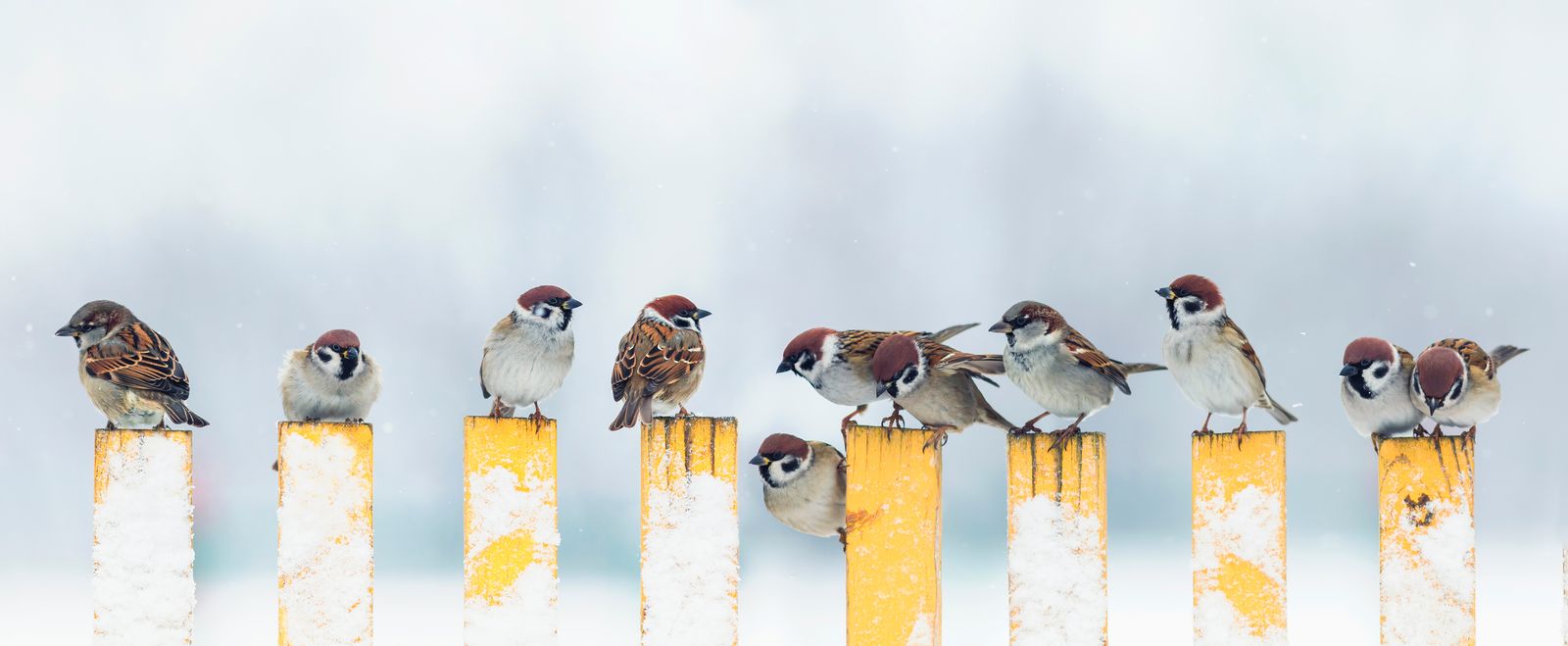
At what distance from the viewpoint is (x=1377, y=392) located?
4.72m

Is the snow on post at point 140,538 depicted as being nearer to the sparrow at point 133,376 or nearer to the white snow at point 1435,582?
the sparrow at point 133,376

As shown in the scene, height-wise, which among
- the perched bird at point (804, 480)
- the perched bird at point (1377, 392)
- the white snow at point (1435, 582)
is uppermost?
the perched bird at point (1377, 392)

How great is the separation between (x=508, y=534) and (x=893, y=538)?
1.21 m

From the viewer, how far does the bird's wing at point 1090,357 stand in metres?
4.70

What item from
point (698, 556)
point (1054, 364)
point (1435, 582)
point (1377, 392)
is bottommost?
point (1435, 582)

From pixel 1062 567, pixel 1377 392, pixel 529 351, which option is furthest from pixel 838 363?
pixel 1377 392

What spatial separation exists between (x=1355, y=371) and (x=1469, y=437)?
1.98ft

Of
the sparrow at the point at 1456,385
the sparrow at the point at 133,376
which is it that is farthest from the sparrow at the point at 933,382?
the sparrow at the point at 133,376

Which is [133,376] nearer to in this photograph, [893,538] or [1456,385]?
[893,538]

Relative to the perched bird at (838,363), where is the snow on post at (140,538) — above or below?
below

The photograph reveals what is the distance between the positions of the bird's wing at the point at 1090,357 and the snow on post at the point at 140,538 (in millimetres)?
3032

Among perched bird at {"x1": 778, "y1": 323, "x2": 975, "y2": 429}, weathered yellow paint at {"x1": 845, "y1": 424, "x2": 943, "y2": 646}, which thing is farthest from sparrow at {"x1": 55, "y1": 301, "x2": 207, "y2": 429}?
weathered yellow paint at {"x1": 845, "y1": 424, "x2": 943, "y2": 646}

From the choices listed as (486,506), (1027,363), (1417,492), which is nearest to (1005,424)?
(1027,363)

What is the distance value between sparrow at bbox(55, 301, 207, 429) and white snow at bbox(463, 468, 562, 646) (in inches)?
60.4
